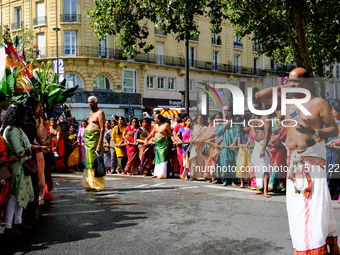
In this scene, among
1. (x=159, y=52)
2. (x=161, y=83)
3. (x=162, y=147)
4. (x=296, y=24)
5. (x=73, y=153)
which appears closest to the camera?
(x=162, y=147)

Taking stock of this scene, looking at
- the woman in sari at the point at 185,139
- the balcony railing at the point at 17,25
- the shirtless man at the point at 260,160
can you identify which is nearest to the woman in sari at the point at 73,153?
the woman in sari at the point at 185,139

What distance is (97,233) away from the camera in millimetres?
5594

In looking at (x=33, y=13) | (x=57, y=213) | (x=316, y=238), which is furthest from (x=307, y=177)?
(x=33, y=13)

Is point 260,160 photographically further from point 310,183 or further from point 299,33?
point 299,33

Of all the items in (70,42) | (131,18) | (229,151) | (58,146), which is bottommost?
(229,151)

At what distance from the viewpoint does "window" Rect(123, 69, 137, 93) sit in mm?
40188

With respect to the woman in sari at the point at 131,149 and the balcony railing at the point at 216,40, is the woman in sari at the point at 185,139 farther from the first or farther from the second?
the balcony railing at the point at 216,40

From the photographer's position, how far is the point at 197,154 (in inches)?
476

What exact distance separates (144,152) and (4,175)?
26.9ft

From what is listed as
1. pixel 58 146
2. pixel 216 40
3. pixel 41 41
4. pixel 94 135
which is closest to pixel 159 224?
pixel 94 135

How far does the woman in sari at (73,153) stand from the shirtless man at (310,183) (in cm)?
1163

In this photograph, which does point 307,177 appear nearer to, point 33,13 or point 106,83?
point 106,83

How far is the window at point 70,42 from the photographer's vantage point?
1499 inches

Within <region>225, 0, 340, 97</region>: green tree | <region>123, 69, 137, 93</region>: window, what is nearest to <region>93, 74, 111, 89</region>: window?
<region>123, 69, 137, 93</region>: window
